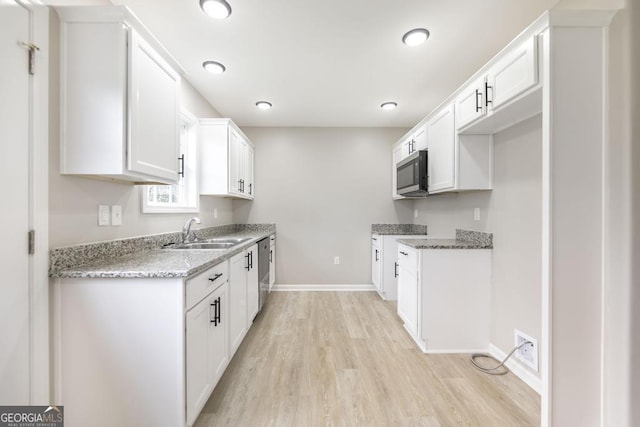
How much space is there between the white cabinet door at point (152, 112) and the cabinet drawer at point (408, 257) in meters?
2.04

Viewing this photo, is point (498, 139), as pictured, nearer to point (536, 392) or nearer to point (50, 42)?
point (536, 392)

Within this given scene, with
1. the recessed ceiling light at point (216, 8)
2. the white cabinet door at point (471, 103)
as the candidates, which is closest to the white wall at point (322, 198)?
the white cabinet door at point (471, 103)

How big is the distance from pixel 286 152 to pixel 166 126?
247 centimetres

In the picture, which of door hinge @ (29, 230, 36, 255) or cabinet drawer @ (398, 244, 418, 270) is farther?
cabinet drawer @ (398, 244, 418, 270)

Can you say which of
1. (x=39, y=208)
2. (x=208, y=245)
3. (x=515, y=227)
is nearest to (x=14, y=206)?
(x=39, y=208)

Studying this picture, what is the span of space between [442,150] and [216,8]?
2.12 metres

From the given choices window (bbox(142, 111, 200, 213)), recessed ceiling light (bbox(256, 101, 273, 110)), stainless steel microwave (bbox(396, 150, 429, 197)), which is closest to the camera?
window (bbox(142, 111, 200, 213))

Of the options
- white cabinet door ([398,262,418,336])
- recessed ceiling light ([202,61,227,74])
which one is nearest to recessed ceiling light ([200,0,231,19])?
recessed ceiling light ([202,61,227,74])

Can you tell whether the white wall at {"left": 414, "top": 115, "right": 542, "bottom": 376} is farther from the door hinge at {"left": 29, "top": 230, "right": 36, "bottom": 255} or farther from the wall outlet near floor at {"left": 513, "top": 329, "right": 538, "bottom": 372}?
the door hinge at {"left": 29, "top": 230, "right": 36, "bottom": 255}

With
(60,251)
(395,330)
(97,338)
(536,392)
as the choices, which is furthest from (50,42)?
(536,392)

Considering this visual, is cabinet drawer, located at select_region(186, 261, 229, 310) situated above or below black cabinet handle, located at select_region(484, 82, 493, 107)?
below

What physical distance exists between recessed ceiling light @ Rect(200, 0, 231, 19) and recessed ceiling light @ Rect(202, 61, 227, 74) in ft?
2.01

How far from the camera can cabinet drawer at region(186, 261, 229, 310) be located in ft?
4.30

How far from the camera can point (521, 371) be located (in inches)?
74.0
